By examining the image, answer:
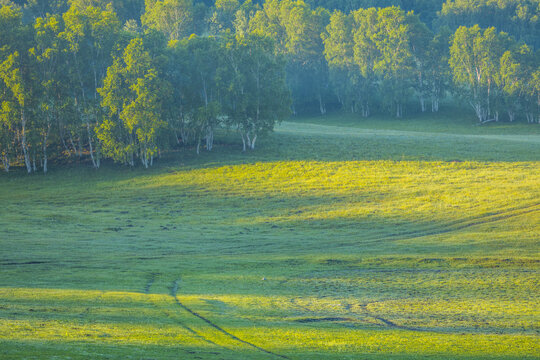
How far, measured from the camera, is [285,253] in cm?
4253

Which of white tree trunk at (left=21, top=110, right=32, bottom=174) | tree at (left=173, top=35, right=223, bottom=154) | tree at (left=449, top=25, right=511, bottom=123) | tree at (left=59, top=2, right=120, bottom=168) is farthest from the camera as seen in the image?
tree at (left=449, top=25, right=511, bottom=123)

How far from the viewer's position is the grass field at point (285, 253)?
21.8 metres

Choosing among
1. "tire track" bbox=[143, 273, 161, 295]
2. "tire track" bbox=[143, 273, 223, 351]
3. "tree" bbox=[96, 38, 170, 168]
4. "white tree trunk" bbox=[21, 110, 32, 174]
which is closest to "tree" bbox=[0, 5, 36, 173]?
"white tree trunk" bbox=[21, 110, 32, 174]

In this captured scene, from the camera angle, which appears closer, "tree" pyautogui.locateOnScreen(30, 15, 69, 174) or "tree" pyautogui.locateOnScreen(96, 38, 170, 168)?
"tree" pyautogui.locateOnScreen(96, 38, 170, 168)

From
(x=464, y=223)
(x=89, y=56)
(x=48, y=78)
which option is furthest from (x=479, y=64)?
(x=48, y=78)

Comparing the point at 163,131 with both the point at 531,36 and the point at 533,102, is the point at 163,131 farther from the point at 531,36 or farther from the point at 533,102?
the point at 531,36

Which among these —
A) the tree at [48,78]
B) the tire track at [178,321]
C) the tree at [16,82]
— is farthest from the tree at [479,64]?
the tire track at [178,321]

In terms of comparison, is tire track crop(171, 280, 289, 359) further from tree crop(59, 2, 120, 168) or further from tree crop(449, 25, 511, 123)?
tree crop(449, 25, 511, 123)

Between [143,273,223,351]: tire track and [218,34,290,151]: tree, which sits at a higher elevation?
[218,34,290,151]: tree

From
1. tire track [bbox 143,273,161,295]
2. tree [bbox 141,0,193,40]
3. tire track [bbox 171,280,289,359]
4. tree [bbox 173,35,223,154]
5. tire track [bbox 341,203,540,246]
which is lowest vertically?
tire track [bbox 341,203,540,246]

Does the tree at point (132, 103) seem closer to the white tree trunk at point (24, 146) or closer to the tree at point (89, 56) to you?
the tree at point (89, 56)

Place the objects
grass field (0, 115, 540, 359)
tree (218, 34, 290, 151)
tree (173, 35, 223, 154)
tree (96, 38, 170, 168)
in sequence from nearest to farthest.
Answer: grass field (0, 115, 540, 359), tree (96, 38, 170, 168), tree (218, 34, 290, 151), tree (173, 35, 223, 154)

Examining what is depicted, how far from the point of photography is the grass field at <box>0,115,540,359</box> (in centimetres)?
2178

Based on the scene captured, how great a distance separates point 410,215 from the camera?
5272 centimetres
